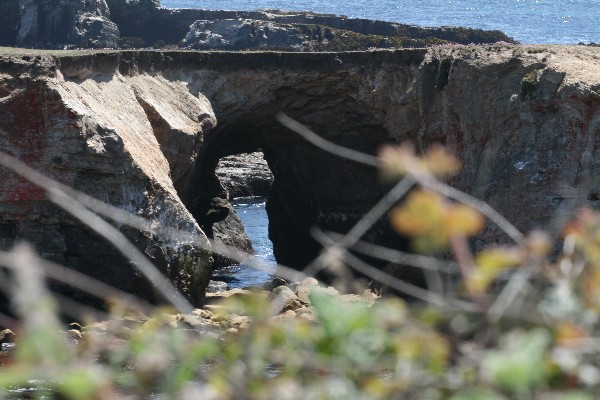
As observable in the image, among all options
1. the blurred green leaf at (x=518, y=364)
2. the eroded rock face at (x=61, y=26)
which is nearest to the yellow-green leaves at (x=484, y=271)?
the blurred green leaf at (x=518, y=364)

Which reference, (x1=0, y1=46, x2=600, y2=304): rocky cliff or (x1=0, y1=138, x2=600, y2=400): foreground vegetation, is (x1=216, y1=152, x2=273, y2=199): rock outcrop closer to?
(x1=0, y1=46, x2=600, y2=304): rocky cliff

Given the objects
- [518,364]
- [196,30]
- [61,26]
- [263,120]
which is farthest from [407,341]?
[196,30]

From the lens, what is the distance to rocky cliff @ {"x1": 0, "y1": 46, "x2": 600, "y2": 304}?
2139cm

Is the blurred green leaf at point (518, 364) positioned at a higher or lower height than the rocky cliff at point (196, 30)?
higher

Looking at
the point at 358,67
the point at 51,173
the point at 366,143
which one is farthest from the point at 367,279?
the point at 51,173

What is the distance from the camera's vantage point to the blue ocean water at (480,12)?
11500 cm

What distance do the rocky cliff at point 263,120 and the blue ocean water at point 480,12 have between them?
75.0 m

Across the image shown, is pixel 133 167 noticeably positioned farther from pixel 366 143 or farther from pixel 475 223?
pixel 475 223

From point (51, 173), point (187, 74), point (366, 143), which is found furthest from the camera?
point (366, 143)

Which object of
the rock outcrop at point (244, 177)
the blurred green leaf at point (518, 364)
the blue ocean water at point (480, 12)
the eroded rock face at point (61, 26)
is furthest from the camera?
the blue ocean water at point (480, 12)

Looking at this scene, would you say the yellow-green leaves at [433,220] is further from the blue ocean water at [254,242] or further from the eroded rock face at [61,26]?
the eroded rock face at [61,26]

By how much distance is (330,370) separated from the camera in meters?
4.58

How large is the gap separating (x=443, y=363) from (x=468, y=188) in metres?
19.3

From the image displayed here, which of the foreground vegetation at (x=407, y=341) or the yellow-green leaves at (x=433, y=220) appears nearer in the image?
the foreground vegetation at (x=407, y=341)
